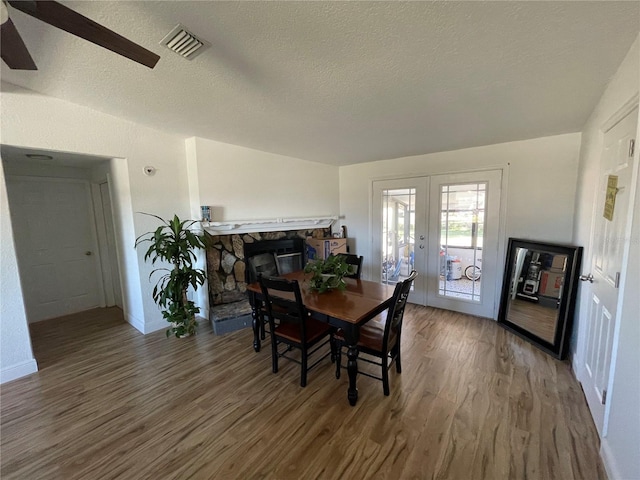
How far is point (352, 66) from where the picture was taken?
5.40ft

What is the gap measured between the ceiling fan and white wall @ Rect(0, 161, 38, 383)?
152 cm

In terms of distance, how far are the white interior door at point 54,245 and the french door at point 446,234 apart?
459 centimetres

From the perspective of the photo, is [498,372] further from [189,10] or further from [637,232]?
[189,10]

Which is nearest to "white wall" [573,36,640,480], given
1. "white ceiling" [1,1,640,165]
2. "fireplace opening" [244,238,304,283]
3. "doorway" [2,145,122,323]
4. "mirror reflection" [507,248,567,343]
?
"white ceiling" [1,1,640,165]

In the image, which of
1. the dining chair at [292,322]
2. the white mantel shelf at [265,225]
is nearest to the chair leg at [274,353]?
the dining chair at [292,322]

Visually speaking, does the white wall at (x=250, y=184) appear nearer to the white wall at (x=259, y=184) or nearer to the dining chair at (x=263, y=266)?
the white wall at (x=259, y=184)

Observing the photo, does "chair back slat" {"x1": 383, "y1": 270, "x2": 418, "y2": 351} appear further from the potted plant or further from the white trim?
the white trim

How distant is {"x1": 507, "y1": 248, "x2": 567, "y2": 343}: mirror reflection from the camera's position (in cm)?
267

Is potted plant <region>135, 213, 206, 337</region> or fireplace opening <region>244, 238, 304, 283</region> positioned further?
fireplace opening <region>244, 238, 304, 283</region>

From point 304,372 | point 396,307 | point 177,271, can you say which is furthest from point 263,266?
point 396,307

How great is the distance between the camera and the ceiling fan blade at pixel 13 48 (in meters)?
1.14

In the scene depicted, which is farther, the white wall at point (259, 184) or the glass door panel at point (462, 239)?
the glass door panel at point (462, 239)

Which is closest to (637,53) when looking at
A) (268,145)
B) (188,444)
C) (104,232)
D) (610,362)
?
(610,362)

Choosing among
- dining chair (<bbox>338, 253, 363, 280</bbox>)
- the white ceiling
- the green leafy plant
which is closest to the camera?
the white ceiling
